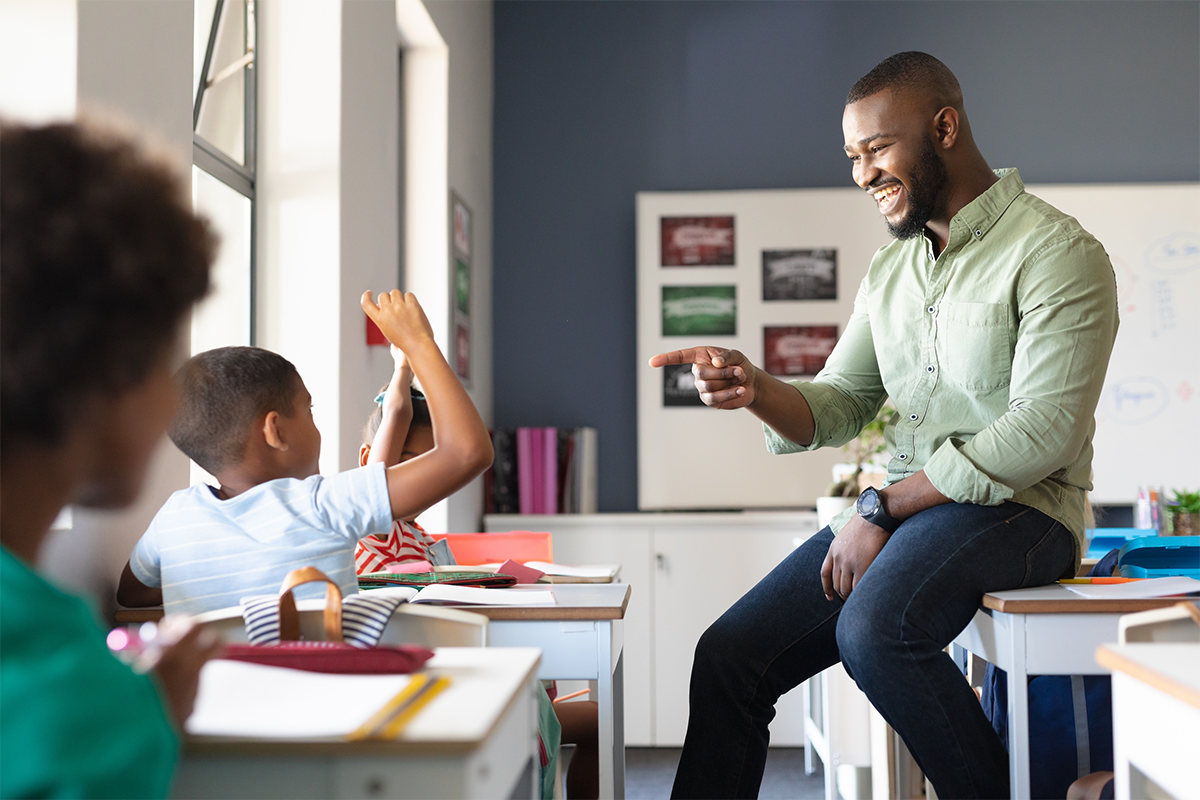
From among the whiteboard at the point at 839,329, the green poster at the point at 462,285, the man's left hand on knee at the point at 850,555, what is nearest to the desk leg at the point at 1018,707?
the man's left hand on knee at the point at 850,555

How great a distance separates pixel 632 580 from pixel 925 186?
230 cm

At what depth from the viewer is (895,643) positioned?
56.7 inches

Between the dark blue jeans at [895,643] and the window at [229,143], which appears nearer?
the dark blue jeans at [895,643]

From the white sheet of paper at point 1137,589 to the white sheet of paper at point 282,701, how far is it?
106 cm

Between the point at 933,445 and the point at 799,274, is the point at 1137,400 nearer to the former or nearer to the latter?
the point at 799,274

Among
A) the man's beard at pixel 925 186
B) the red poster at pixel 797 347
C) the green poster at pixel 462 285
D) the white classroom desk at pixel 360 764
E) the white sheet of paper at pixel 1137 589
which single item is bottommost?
the white sheet of paper at pixel 1137 589

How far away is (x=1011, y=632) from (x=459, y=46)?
3.04 meters

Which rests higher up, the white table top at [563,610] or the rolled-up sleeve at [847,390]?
the rolled-up sleeve at [847,390]

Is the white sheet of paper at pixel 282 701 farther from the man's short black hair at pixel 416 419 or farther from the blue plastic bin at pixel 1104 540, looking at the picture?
the blue plastic bin at pixel 1104 540

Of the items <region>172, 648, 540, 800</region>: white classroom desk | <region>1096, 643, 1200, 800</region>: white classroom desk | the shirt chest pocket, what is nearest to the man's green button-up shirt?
the shirt chest pocket

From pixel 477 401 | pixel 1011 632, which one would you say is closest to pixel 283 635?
pixel 1011 632

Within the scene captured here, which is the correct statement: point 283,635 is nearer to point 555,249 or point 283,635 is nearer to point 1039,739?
point 1039,739

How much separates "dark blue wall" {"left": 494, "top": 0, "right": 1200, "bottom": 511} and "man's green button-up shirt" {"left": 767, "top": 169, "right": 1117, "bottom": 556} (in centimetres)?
247

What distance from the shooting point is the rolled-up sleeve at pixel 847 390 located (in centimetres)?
196
